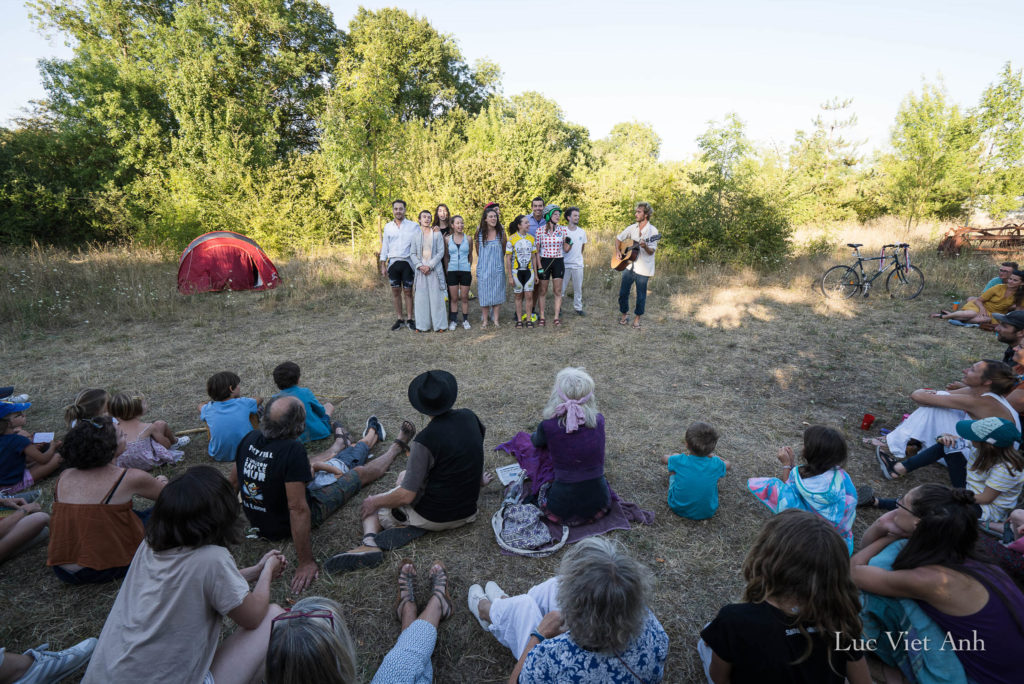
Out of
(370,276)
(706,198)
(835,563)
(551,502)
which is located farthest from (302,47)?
(835,563)

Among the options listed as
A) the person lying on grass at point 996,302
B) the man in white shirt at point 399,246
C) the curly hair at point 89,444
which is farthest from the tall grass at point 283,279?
the curly hair at point 89,444

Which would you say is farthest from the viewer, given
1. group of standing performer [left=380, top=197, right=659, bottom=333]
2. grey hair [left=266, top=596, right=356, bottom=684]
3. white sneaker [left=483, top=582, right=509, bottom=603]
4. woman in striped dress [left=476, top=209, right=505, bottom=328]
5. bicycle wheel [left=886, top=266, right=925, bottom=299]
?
bicycle wheel [left=886, top=266, right=925, bottom=299]

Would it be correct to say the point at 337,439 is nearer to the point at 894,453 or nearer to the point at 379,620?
the point at 379,620

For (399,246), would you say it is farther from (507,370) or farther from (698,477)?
(698,477)

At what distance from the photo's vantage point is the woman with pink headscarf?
124 inches

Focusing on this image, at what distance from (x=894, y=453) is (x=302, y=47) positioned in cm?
2469

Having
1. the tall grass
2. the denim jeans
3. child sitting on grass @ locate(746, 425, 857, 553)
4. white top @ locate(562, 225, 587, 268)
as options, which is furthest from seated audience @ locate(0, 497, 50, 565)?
the denim jeans

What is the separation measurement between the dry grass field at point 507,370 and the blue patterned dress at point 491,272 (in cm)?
62

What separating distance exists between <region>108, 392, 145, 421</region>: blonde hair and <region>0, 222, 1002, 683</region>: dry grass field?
0.61 metres

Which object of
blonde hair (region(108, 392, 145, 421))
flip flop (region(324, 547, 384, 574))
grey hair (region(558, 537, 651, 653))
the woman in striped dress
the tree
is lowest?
flip flop (region(324, 547, 384, 574))

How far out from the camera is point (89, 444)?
8.17 ft

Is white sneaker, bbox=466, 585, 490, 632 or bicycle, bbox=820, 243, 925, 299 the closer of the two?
white sneaker, bbox=466, 585, 490, 632

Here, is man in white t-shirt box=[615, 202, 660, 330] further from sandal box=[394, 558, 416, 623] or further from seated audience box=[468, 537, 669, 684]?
seated audience box=[468, 537, 669, 684]

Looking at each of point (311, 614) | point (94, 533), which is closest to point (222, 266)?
point (94, 533)
